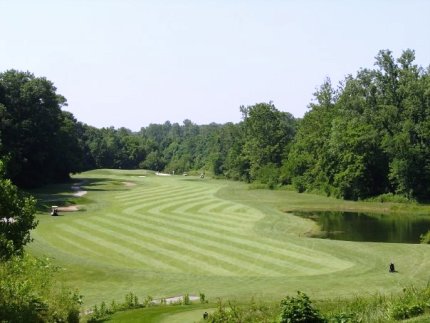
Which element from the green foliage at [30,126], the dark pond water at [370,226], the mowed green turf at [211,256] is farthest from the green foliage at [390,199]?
the green foliage at [30,126]

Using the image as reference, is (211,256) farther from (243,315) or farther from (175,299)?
(243,315)

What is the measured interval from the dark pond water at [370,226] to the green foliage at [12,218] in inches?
1346

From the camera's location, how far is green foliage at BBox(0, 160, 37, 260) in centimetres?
2114

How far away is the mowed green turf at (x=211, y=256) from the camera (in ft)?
101

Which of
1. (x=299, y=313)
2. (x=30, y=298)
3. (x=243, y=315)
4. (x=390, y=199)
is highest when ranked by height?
(x=299, y=313)

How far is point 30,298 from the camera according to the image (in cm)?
2197

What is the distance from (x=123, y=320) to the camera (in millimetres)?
22328

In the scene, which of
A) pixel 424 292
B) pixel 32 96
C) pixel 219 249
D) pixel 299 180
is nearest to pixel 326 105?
pixel 299 180

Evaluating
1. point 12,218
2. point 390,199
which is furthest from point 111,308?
point 390,199

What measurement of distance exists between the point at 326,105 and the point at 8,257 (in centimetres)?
10336

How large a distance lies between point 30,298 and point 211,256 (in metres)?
18.6

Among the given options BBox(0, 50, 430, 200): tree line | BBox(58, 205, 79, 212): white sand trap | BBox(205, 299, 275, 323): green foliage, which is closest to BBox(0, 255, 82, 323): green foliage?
BBox(205, 299, 275, 323): green foliage

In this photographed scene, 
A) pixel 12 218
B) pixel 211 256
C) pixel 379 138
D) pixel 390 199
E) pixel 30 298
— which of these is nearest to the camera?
pixel 30 298

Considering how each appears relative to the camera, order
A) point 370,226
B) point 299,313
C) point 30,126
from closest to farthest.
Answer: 1. point 299,313
2. point 370,226
3. point 30,126
